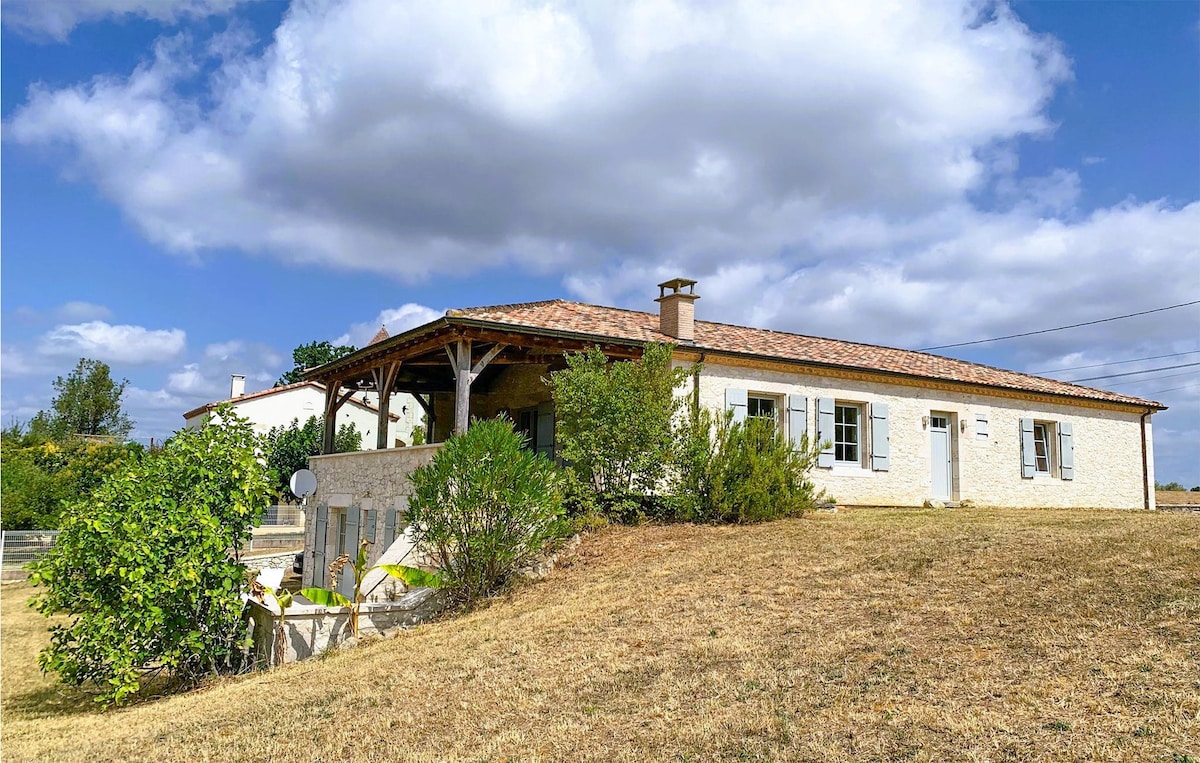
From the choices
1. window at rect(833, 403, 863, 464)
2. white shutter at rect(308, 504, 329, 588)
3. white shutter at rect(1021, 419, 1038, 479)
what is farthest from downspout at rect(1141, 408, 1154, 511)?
white shutter at rect(308, 504, 329, 588)

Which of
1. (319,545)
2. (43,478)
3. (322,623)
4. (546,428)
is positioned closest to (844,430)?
(546,428)

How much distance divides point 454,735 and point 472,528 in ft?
14.7

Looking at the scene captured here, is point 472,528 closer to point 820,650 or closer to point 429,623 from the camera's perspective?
point 429,623

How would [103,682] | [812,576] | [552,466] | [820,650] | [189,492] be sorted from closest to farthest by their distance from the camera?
[820,650]
[812,576]
[103,682]
[189,492]
[552,466]

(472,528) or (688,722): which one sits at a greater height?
(472,528)

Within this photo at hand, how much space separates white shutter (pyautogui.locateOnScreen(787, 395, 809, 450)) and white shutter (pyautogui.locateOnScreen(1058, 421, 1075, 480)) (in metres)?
7.41

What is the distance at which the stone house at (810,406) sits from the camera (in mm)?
14375

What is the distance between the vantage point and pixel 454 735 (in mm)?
6043

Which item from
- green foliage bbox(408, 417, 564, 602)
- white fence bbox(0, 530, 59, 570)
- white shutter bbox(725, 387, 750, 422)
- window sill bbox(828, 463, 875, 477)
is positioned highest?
white shutter bbox(725, 387, 750, 422)

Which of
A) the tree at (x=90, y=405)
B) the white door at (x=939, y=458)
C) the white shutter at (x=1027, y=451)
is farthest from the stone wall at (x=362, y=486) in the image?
the tree at (x=90, y=405)

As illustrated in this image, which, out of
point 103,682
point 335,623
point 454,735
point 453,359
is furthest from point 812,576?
point 103,682

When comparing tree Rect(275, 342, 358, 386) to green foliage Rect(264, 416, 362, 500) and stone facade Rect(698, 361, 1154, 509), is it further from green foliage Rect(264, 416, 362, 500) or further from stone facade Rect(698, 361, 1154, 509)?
stone facade Rect(698, 361, 1154, 509)

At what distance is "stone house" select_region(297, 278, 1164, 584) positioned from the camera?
566 inches

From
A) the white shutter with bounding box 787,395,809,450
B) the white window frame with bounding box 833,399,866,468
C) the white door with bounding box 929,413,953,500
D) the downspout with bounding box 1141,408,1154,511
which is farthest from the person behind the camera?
the downspout with bounding box 1141,408,1154,511
